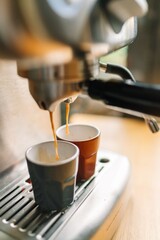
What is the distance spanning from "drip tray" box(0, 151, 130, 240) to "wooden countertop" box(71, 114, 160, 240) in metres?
0.03

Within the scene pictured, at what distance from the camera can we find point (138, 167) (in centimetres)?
65

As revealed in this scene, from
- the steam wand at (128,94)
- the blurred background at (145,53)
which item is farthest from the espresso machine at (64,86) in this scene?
the blurred background at (145,53)

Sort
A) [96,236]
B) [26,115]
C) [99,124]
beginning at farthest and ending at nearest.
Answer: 1. [99,124]
2. [26,115]
3. [96,236]

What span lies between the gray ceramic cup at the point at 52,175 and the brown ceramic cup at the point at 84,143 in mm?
31

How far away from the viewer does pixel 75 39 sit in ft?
0.87

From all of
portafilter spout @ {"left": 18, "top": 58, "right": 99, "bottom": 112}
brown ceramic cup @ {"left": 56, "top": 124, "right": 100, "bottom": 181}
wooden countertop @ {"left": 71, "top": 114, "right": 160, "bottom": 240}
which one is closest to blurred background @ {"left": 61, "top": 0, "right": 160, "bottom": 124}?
wooden countertop @ {"left": 71, "top": 114, "right": 160, "bottom": 240}

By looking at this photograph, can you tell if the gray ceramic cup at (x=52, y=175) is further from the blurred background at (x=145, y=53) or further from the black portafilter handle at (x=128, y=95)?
the blurred background at (x=145, y=53)

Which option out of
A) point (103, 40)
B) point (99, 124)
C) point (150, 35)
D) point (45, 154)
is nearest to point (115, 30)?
point (103, 40)

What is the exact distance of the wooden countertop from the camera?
0.47 m

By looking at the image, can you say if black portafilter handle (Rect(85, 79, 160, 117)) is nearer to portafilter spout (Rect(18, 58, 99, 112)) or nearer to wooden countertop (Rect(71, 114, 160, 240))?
portafilter spout (Rect(18, 58, 99, 112))

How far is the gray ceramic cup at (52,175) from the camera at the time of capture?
38 cm

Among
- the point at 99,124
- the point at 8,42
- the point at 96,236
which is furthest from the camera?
the point at 99,124

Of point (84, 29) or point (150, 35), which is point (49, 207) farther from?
point (150, 35)

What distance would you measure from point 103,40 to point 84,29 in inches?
1.3
